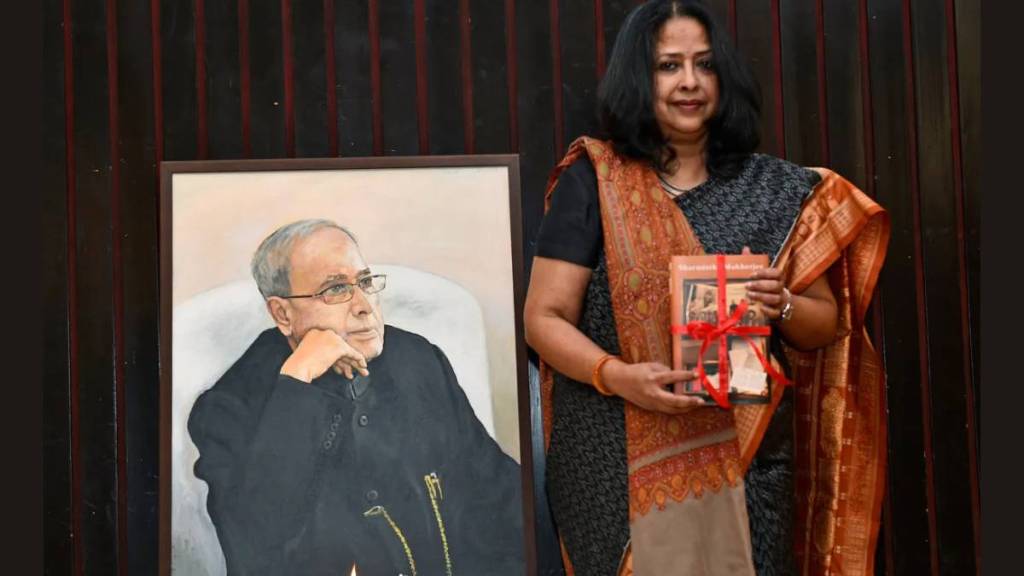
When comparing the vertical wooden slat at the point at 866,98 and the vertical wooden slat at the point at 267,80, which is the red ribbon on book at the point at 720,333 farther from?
the vertical wooden slat at the point at 267,80

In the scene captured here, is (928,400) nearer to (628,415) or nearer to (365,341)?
(628,415)

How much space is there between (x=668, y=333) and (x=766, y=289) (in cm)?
26

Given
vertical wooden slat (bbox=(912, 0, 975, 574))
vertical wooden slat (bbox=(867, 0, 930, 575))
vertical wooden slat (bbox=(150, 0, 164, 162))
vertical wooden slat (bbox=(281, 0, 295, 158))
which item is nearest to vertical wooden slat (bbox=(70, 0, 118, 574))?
vertical wooden slat (bbox=(150, 0, 164, 162))

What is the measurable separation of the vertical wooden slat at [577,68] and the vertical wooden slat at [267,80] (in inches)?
30.2

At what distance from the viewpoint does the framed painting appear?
313 centimetres

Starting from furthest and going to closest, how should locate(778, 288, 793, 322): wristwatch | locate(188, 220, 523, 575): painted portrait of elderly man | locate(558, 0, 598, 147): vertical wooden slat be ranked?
locate(558, 0, 598, 147): vertical wooden slat
locate(188, 220, 523, 575): painted portrait of elderly man
locate(778, 288, 793, 322): wristwatch

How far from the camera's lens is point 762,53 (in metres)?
3.40

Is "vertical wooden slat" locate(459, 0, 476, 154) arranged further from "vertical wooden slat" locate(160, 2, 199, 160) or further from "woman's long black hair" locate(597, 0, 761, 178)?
"vertical wooden slat" locate(160, 2, 199, 160)

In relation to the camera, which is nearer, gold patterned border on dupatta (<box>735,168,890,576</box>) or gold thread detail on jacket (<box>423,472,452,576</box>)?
gold patterned border on dupatta (<box>735,168,890,576</box>)

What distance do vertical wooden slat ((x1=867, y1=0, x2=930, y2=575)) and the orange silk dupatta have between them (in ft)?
1.47

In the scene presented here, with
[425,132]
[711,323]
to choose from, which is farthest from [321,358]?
[711,323]

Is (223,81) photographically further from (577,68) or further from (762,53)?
(762,53)

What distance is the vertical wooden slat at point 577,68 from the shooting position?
3354 mm

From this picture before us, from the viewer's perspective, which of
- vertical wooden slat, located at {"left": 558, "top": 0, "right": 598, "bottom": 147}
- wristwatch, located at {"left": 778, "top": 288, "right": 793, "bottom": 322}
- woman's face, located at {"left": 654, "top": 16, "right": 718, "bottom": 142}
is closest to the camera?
wristwatch, located at {"left": 778, "top": 288, "right": 793, "bottom": 322}
